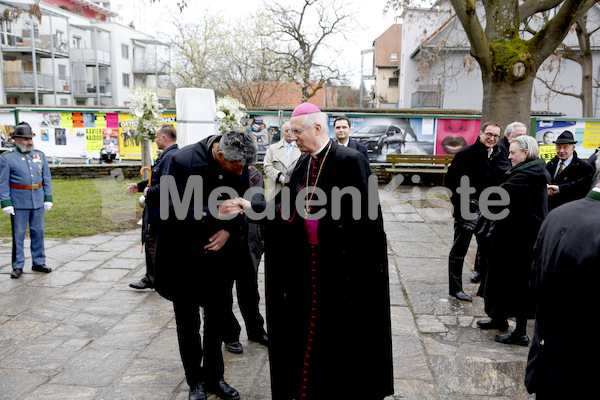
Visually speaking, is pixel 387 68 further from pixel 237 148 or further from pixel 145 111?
pixel 237 148

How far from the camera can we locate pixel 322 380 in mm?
3012

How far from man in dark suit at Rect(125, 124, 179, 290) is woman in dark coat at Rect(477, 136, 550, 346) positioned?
128 inches

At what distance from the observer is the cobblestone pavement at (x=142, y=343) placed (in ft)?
12.0

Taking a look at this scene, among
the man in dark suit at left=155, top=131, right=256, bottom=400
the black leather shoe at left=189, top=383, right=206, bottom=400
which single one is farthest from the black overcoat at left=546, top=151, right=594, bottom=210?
the black leather shoe at left=189, top=383, right=206, bottom=400

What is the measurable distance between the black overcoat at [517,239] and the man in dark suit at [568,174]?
199 cm

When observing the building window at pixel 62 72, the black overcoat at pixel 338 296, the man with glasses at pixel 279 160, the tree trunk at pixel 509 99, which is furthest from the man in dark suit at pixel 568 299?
the building window at pixel 62 72

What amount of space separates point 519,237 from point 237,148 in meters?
2.84

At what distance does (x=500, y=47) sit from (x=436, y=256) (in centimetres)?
427

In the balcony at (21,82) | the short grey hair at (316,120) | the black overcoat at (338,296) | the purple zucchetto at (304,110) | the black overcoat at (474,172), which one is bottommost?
the black overcoat at (338,296)

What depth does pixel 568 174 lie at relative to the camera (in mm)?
6398

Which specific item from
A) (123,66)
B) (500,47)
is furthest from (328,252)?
(123,66)

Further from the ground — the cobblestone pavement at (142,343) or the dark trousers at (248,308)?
the dark trousers at (248,308)

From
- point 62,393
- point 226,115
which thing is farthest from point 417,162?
point 62,393

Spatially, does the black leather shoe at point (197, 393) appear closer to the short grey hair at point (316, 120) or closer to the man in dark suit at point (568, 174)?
the short grey hair at point (316, 120)
